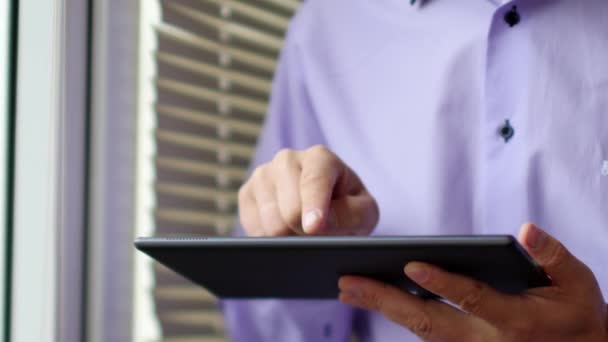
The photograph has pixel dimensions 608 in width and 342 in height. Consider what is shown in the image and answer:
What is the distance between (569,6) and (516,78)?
124mm

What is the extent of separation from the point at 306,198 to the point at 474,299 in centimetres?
22

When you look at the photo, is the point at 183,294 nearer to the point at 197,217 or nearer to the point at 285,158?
the point at 197,217

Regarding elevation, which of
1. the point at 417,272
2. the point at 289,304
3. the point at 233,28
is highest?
the point at 233,28

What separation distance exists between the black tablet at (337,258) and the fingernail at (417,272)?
11 millimetres

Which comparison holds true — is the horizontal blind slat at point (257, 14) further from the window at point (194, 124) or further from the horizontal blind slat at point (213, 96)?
the horizontal blind slat at point (213, 96)

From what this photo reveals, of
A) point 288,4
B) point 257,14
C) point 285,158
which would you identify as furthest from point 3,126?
point 288,4

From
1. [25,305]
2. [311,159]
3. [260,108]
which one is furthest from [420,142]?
[25,305]

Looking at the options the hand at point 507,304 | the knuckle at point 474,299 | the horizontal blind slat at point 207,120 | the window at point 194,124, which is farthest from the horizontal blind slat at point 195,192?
the knuckle at point 474,299

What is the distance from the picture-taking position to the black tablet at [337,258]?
68cm

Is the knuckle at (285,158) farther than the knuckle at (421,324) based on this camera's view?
Yes

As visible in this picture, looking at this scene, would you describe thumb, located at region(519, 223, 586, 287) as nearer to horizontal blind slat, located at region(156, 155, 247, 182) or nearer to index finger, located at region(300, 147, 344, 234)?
index finger, located at region(300, 147, 344, 234)

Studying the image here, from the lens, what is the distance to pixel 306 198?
859 millimetres

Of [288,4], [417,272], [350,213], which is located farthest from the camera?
[288,4]

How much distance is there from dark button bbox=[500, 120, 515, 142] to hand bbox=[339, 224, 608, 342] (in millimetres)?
311
